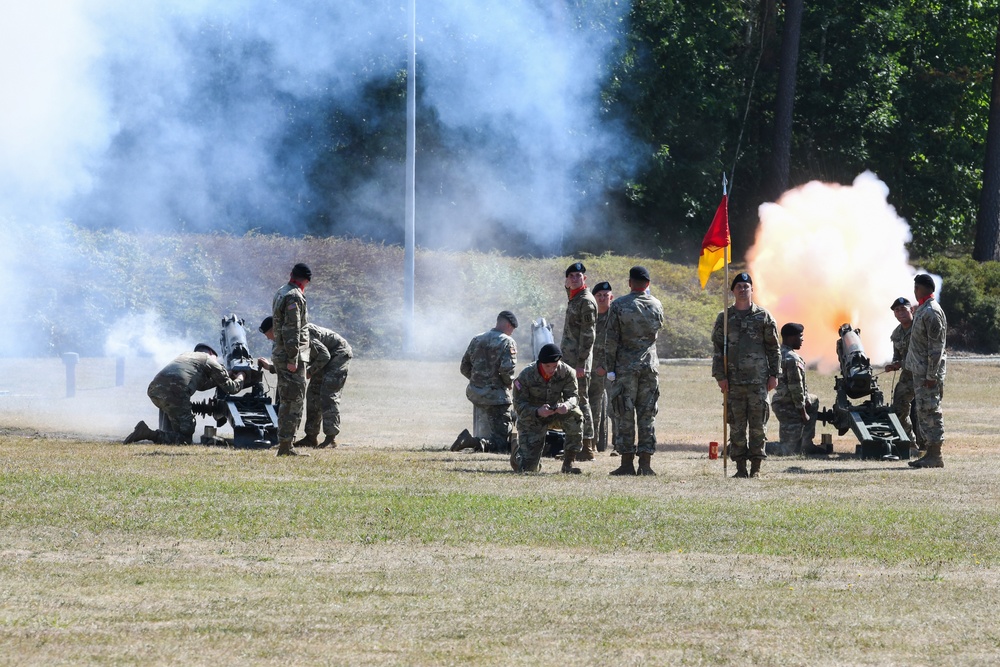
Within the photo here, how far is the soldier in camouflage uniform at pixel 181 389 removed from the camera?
Result: 17.0 metres

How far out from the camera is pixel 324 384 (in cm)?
1708

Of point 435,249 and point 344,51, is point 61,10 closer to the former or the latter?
point 344,51

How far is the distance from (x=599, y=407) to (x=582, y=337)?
44.8 inches

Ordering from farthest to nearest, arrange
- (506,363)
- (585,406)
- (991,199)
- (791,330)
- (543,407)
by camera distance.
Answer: (991,199) < (791,330) < (506,363) < (585,406) < (543,407)

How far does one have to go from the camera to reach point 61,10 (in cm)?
2131

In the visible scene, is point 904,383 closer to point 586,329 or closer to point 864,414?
point 864,414

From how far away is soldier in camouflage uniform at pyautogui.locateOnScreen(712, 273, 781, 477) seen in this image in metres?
14.4

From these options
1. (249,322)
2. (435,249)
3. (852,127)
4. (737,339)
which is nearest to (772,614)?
(737,339)

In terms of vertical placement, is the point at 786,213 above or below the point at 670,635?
above

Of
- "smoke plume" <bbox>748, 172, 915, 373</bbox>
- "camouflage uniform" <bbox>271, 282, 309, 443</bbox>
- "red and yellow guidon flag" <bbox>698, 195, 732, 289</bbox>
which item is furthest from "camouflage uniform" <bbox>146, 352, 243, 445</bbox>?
"smoke plume" <bbox>748, 172, 915, 373</bbox>

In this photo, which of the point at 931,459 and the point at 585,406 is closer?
the point at 931,459

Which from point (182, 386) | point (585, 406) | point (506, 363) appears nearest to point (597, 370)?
point (585, 406)

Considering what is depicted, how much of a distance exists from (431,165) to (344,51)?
5.95 metres

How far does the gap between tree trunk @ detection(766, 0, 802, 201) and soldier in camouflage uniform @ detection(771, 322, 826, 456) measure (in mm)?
29647
